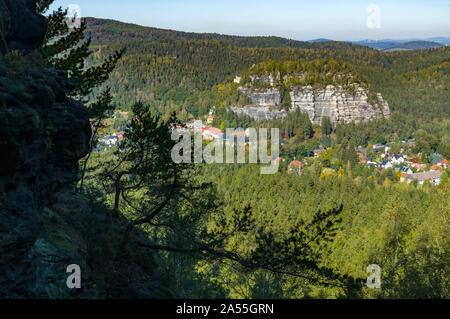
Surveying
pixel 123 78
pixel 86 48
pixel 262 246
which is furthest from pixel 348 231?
pixel 123 78

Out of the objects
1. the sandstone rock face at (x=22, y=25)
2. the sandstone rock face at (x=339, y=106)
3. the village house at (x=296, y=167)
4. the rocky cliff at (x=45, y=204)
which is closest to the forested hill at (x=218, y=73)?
the sandstone rock face at (x=339, y=106)

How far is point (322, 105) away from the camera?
357 ft

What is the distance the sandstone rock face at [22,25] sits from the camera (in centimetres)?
741

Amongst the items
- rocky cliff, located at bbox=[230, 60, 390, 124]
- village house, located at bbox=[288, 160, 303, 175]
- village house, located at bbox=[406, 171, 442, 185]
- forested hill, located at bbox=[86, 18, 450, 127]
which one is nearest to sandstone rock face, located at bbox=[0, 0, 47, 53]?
village house, located at bbox=[288, 160, 303, 175]

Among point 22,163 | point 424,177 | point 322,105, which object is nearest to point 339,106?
point 322,105

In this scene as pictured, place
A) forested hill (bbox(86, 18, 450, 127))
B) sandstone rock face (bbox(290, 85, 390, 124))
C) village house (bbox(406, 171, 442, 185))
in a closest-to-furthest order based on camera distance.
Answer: village house (bbox(406, 171, 442, 185)) < sandstone rock face (bbox(290, 85, 390, 124)) < forested hill (bbox(86, 18, 450, 127))

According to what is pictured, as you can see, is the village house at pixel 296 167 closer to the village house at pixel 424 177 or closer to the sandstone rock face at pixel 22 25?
the village house at pixel 424 177

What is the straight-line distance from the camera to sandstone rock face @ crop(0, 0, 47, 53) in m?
7.41

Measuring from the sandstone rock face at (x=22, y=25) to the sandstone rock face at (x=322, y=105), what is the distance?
10479 centimetres

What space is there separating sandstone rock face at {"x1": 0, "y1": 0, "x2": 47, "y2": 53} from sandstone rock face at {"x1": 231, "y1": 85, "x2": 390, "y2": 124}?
10479 cm

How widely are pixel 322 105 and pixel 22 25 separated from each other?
108 meters

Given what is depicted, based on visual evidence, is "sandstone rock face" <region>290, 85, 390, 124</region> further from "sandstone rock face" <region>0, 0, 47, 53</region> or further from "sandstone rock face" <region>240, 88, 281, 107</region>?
"sandstone rock face" <region>0, 0, 47, 53</region>
